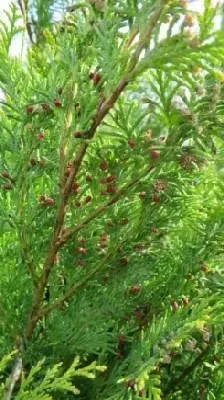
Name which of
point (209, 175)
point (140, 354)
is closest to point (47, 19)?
point (209, 175)

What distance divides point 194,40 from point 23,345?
1077 mm

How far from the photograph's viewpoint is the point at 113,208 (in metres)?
1.85

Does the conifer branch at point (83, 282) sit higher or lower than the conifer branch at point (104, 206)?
lower

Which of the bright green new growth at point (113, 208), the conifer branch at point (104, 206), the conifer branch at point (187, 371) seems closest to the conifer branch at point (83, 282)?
the bright green new growth at point (113, 208)

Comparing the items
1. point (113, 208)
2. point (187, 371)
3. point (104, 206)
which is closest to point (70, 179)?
point (104, 206)

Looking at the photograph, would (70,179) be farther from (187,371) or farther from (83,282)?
(187,371)

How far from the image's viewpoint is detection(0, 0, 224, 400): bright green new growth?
1.52m

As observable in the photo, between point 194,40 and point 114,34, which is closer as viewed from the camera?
point 194,40

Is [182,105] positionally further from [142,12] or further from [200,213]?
[200,213]

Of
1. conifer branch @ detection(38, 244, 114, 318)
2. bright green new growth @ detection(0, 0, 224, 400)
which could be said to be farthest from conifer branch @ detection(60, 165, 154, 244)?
conifer branch @ detection(38, 244, 114, 318)

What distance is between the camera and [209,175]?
6.65 feet

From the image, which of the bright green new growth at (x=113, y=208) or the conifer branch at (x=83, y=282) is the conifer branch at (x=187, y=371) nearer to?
the bright green new growth at (x=113, y=208)

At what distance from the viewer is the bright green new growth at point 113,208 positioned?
1523mm

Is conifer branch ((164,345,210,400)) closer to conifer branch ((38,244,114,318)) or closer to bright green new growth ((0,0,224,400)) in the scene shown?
bright green new growth ((0,0,224,400))
